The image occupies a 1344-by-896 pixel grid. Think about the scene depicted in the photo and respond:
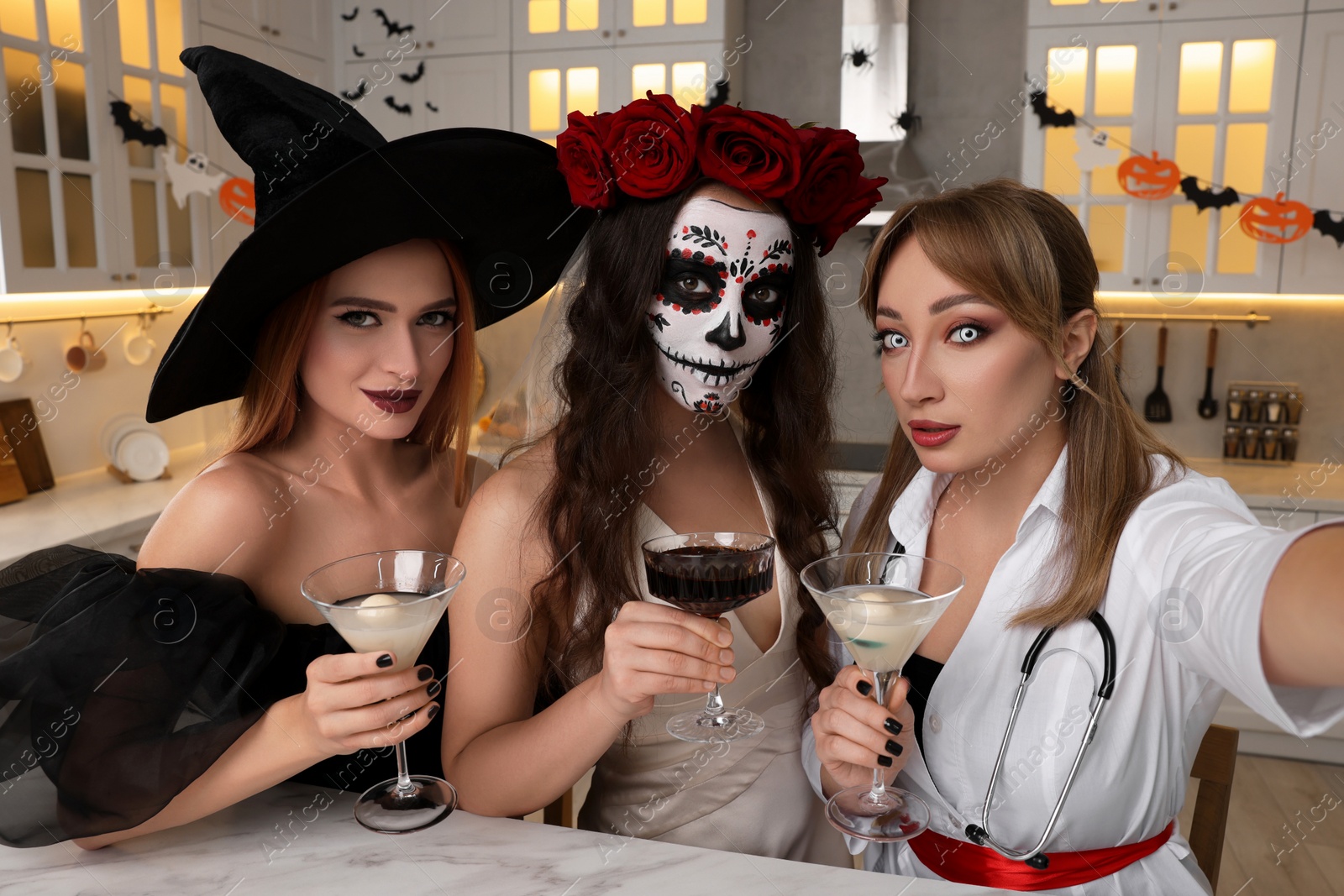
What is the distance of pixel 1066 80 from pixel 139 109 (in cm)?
403

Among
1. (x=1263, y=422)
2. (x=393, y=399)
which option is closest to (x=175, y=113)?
(x=393, y=399)

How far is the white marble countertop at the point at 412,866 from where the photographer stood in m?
1.23

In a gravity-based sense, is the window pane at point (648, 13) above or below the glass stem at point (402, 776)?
above

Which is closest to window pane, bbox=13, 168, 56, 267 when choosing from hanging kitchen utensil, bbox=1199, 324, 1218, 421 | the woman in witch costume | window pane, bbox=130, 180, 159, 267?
window pane, bbox=130, 180, 159, 267

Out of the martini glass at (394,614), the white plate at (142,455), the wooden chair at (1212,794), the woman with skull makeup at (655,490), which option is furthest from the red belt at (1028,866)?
the white plate at (142,455)

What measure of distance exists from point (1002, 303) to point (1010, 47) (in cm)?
401

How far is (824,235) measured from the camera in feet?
5.81

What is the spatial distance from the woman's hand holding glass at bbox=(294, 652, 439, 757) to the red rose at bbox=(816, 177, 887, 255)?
104cm

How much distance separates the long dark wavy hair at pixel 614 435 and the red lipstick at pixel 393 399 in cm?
25

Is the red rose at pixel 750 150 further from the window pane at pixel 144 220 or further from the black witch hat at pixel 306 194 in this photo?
the window pane at pixel 144 220

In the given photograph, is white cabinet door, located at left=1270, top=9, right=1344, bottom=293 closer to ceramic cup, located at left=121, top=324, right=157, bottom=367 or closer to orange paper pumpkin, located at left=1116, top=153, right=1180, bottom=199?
orange paper pumpkin, located at left=1116, top=153, right=1180, bottom=199

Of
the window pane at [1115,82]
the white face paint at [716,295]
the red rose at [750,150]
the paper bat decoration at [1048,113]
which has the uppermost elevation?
the window pane at [1115,82]

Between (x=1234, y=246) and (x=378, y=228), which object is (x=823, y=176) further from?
(x=1234, y=246)

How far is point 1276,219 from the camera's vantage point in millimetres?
4168
